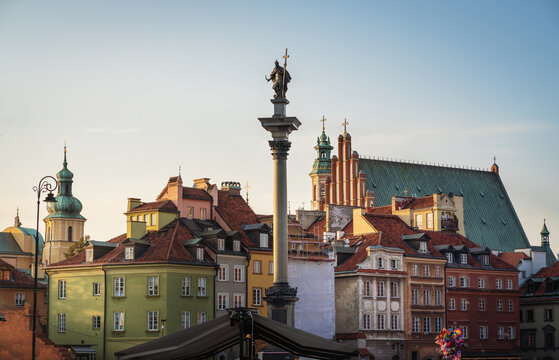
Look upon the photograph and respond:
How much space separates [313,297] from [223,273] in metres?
7.77

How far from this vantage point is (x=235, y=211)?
83.9 meters

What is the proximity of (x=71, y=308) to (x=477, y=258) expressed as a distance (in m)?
36.7

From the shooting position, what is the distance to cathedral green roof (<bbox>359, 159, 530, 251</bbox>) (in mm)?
123438

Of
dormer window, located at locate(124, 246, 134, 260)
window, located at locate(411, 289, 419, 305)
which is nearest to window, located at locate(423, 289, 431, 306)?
window, located at locate(411, 289, 419, 305)

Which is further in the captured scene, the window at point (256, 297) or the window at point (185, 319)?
the window at point (256, 297)

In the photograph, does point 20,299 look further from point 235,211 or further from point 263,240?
point 263,240

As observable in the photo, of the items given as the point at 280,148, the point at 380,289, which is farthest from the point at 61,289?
the point at 280,148

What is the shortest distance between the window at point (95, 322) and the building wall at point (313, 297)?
14.4m

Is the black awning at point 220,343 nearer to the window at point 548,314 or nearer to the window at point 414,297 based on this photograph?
the window at point 414,297

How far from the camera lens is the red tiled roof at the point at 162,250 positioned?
73.6m

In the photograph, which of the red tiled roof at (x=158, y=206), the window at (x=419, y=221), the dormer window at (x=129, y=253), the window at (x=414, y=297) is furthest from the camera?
the window at (x=419, y=221)

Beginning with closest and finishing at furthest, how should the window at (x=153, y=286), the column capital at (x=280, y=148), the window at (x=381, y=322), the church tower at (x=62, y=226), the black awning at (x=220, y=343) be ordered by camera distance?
the black awning at (x=220, y=343)
the column capital at (x=280, y=148)
the window at (x=153, y=286)
the window at (x=381, y=322)
the church tower at (x=62, y=226)

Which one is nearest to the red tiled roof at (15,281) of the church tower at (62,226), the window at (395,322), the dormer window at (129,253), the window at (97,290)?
the window at (97,290)

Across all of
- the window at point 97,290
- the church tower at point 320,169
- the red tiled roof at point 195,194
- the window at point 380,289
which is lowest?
the window at point 97,290
